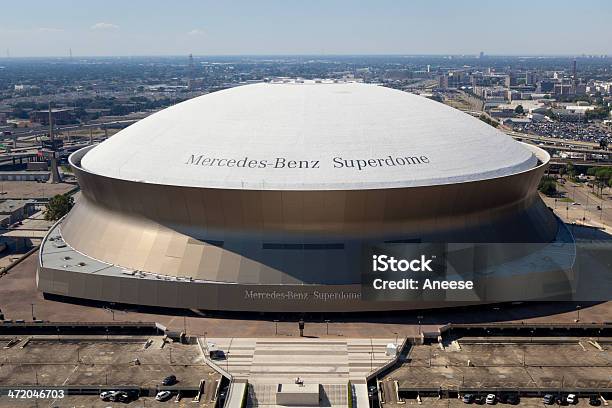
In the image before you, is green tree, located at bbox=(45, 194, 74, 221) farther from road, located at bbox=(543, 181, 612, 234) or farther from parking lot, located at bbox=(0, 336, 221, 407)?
road, located at bbox=(543, 181, 612, 234)

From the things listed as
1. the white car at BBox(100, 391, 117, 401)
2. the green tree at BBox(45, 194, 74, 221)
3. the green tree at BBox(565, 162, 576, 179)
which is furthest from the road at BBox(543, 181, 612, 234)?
the green tree at BBox(45, 194, 74, 221)

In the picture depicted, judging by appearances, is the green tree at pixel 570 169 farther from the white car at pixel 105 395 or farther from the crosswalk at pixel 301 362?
the white car at pixel 105 395

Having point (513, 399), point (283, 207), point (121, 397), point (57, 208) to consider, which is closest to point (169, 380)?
point (121, 397)

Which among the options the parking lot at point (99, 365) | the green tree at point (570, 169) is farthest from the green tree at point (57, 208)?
the green tree at point (570, 169)

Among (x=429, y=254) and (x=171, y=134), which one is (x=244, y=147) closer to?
(x=171, y=134)

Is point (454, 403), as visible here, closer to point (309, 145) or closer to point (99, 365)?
point (99, 365)

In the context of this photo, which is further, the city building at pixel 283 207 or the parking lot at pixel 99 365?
the city building at pixel 283 207
